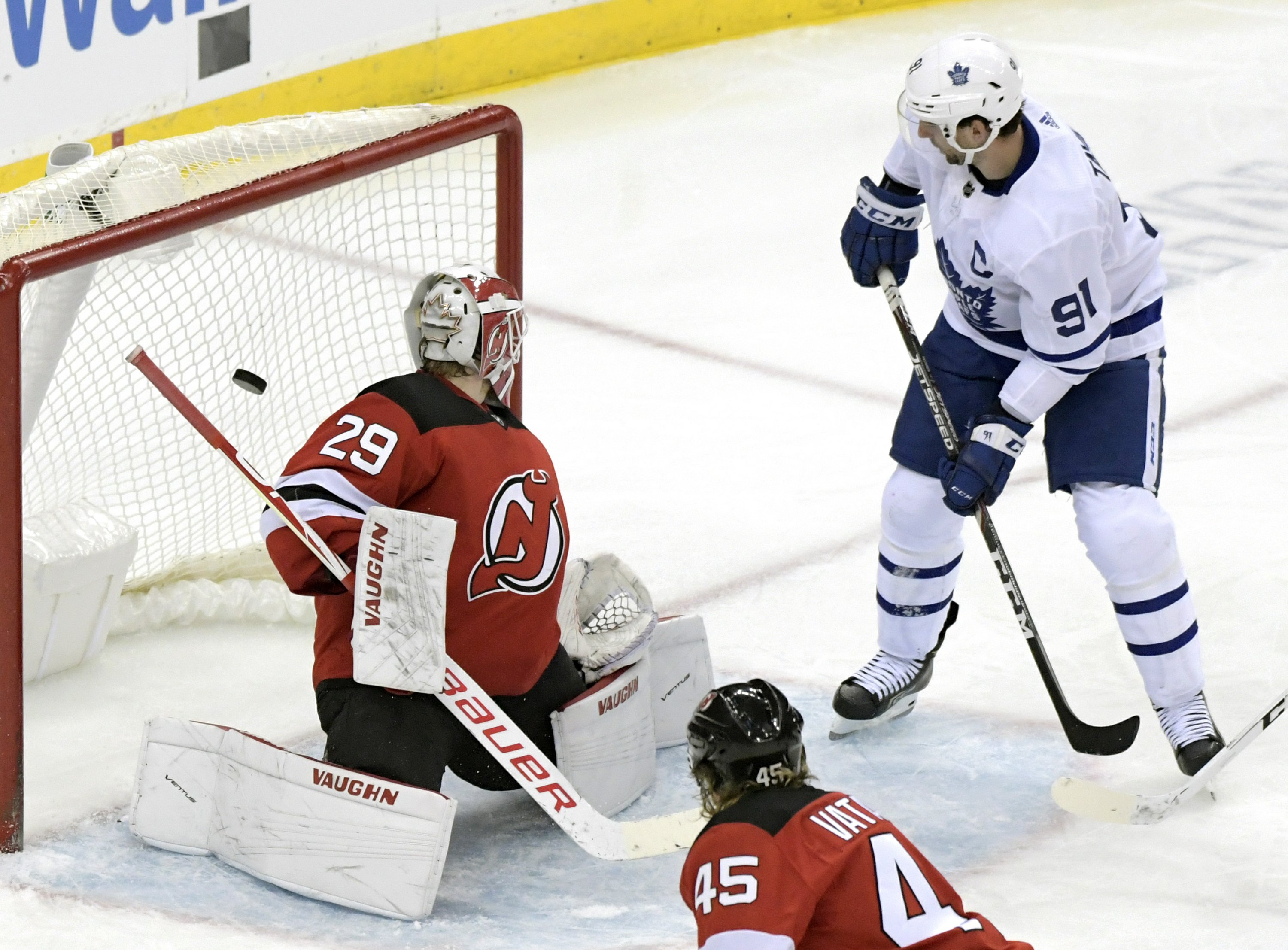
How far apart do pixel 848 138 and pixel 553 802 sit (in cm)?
414

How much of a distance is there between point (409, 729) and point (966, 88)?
1.12m

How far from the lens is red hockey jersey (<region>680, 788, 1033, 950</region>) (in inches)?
71.6

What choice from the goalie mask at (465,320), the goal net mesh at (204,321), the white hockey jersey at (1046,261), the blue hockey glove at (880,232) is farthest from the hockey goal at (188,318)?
the white hockey jersey at (1046,261)

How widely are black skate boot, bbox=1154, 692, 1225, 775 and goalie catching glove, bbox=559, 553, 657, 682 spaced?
78cm

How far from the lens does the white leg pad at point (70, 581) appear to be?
10.3ft

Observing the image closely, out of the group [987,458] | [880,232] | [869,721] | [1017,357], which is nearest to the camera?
[987,458]

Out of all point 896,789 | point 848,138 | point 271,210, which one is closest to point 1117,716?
point 896,789

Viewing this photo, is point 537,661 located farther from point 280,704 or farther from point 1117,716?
point 1117,716

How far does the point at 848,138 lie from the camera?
6465 mm

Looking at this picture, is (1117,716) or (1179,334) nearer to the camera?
(1117,716)

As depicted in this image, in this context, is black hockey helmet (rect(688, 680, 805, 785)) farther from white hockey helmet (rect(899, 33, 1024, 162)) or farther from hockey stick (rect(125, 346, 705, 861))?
white hockey helmet (rect(899, 33, 1024, 162))

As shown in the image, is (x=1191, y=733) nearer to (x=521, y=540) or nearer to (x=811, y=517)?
(x=521, y=540)

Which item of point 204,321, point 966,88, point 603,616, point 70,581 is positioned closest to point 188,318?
point 204,321

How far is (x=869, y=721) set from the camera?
3.19 meters
